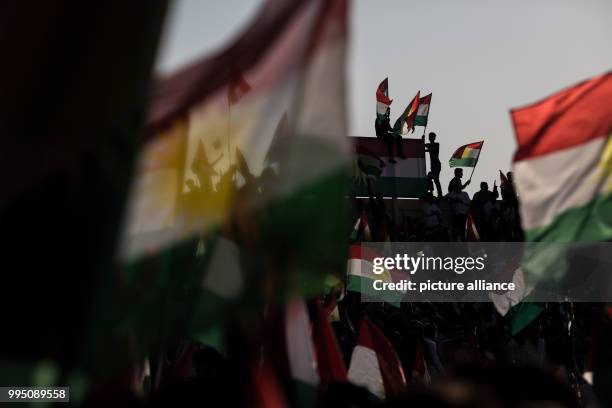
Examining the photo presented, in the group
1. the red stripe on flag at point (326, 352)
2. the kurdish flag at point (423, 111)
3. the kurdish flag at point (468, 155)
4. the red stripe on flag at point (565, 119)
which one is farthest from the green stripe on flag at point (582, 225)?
the kurdish flag at point (423, 111)

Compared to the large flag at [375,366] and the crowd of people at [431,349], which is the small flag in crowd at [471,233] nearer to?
the crowd of people at [431,349]

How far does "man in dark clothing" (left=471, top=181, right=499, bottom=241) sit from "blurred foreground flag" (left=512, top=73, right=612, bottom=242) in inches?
292

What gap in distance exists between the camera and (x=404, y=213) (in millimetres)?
16156

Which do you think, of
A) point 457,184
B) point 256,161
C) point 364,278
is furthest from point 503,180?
point 256,161

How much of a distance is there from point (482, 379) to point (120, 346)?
135cm

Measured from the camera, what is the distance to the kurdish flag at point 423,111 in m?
17.0

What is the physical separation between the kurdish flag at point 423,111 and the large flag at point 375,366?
1166 centimetres

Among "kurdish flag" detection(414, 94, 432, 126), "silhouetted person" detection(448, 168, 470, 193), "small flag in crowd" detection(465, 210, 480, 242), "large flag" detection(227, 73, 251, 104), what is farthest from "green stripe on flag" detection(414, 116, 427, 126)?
"large flag" detection(227, 73, 251, 104)

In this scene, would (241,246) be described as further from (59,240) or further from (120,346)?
(59,240)

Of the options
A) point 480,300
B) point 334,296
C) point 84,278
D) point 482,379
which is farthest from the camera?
point 480,300

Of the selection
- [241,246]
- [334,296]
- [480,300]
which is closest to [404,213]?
[480,300]

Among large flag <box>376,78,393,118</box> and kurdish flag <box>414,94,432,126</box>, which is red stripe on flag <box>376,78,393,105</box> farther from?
kurdish flag <box>414,94,432,126</box>

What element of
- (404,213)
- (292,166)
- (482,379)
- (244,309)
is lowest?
(482,379)

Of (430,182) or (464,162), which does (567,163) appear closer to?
(430,182)
